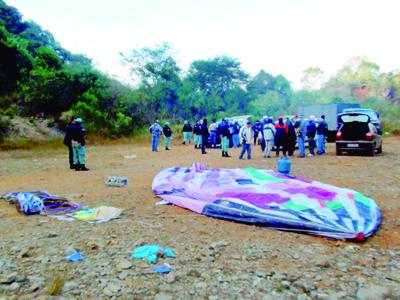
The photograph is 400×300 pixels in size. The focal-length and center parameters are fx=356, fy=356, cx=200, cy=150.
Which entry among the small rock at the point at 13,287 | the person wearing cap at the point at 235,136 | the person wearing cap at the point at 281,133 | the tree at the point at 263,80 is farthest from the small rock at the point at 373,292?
the tree at the point at 263,80

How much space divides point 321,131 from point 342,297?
12.3 m

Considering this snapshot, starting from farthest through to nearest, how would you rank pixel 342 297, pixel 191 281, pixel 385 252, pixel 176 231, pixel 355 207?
pixel 355 207
pixel 176 231
pixel 385 252
pixel 191 281
pixel 342 297

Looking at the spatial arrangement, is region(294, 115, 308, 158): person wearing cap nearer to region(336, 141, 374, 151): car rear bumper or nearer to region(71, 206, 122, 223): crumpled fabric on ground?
region(336, 141, 374, 151): car rear bumper

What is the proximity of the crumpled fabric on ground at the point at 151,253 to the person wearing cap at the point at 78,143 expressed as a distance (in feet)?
23.1

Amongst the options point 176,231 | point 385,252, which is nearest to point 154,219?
point 176,231

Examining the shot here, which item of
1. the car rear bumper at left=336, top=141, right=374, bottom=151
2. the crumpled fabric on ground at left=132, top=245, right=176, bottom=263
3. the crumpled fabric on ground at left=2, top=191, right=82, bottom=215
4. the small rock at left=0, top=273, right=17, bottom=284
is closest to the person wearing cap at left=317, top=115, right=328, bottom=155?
the car rear bumper at left=336, top=141, right=374, bottom=151

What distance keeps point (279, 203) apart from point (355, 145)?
998cm

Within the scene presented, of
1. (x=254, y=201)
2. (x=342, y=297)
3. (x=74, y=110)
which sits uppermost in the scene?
(x=74, y=110)

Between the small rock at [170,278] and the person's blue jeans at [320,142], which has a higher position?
the person's blue jeans at [320,142]

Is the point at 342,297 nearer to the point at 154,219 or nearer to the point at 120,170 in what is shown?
the point at 154,219

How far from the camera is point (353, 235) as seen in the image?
4.34m

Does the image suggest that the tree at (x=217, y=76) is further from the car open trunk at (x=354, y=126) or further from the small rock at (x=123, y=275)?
the small rock at (x=123, y=275)

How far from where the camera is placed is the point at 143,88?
35.9 m

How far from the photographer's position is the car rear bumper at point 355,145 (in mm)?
13643
